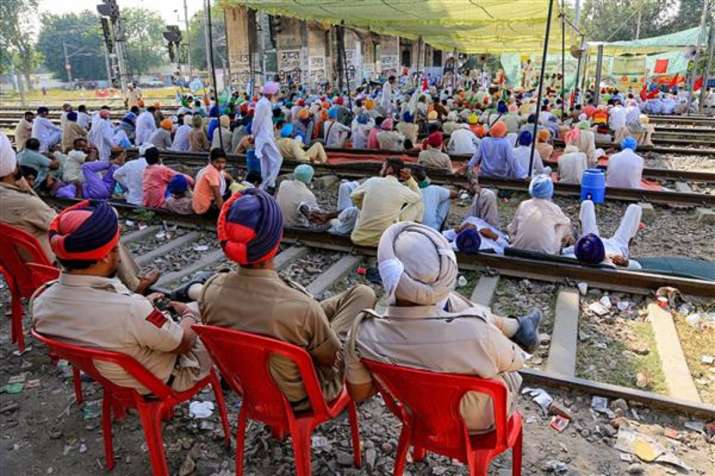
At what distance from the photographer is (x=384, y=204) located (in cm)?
555

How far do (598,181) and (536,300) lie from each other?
3.79m

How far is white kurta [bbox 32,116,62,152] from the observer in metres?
12.6

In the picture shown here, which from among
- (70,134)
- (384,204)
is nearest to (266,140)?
(384,204)

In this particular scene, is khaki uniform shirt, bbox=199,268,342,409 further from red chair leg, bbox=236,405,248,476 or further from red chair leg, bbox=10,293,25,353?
red chair leg, bbox=10,293,25,353

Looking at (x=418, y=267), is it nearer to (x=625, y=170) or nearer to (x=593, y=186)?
(x=593, y=186)

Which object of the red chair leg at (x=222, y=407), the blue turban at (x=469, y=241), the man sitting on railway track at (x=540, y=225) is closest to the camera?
the red chair leg at (x=222, y=407)

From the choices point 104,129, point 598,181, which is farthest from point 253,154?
point 598,181

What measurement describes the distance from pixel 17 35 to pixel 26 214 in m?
63.6

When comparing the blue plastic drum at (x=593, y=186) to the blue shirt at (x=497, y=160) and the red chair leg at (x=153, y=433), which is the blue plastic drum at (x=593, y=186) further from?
the red chair leg at (x=153, y=433)

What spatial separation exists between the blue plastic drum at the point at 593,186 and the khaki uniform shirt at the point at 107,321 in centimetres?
707

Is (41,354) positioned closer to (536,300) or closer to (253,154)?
(536,300)

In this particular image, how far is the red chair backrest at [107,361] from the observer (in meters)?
2.29

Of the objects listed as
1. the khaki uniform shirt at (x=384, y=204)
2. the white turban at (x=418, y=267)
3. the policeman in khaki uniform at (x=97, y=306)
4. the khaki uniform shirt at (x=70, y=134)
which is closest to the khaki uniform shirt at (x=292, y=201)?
the khaki uniform shirt at (x=384, y=204)

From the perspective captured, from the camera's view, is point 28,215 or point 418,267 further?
point 28,215
